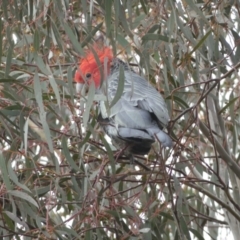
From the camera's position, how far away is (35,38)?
1932mm

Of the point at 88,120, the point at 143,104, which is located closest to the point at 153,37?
the point at 143,104

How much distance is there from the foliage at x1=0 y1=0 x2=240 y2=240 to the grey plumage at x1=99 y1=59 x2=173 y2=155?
0.18 feet

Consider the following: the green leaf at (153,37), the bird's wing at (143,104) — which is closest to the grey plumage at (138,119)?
the bird's wing at (143,104)

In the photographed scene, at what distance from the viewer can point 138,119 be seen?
87.0 inches

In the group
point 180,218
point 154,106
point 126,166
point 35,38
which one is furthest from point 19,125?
point 126,166

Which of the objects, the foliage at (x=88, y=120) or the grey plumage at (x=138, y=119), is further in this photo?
the grey plumage at (x=138, y=119)

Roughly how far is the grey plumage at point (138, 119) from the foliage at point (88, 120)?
56 mm

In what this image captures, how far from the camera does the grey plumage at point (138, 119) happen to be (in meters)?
2.16

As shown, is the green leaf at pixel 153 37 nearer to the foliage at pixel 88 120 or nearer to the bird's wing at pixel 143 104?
the foliage at pixel 88 120

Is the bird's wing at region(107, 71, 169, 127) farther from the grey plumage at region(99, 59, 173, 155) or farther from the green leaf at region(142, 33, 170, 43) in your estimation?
the green leaf at region(142, 33, 170, 43)

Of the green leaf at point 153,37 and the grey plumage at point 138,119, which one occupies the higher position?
the green leaf at point 153,37

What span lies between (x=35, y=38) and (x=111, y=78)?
0.80 metres

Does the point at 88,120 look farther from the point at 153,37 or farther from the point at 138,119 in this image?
the point at 153,37

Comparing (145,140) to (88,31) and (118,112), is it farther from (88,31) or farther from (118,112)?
(88,31)
